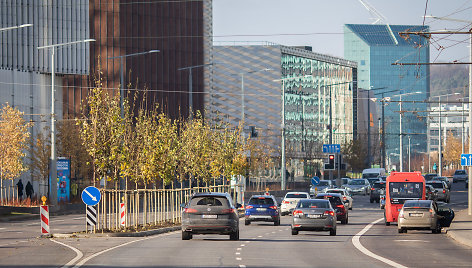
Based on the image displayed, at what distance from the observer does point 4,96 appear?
268 ft

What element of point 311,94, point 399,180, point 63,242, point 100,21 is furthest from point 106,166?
point 311,94

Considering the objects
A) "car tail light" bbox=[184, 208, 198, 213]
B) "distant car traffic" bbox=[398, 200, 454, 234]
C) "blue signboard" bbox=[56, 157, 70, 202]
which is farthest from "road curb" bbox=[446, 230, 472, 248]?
"blue signboard" bbox=[56, 157, 70, 202]

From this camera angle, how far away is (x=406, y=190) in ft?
163

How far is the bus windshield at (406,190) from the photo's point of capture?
161 ft

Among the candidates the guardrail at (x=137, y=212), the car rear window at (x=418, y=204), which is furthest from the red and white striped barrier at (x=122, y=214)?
the car rear window at (x=418, y=204)

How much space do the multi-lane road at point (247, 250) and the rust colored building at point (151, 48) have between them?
6650cm

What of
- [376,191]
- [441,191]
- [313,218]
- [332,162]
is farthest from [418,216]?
[376,191]

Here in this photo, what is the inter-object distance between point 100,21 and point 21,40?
19798 millimetres

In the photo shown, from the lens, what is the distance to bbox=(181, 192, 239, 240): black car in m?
32.4

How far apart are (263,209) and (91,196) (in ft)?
44.0

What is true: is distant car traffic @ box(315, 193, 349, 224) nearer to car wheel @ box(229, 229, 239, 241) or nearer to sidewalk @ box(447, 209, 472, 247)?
sidewalk @ box(447, 209, 472, 247)

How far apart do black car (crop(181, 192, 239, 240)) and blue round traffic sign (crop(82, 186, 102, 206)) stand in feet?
12.2

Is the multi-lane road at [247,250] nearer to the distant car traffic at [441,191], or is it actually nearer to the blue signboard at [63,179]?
the blue signboard at [63,179]

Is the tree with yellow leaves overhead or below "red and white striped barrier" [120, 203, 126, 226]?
overhead
